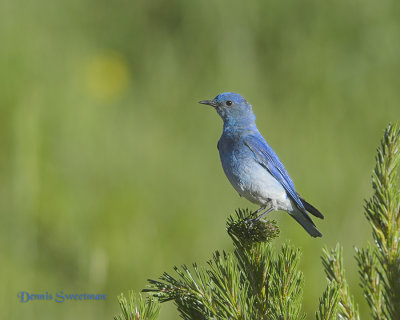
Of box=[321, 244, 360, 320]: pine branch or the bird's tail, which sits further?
the bird's tail

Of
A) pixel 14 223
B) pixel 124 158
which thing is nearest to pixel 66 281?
pixel 14 223

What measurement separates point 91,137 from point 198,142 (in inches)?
46.2

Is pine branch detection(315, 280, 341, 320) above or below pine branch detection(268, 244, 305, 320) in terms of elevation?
below

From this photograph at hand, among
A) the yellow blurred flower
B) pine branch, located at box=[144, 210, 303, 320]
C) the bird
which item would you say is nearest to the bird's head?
the bird

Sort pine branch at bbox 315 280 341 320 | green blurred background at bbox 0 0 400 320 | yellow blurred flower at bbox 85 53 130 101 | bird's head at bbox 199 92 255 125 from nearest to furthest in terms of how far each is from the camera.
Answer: pine branch at bbox 315 280 341 320
bird's head at bbox 199 92 255 125
green blurred background at bbox 0 0 400 320
yellow blurred flower at bbox 85 53 130 101

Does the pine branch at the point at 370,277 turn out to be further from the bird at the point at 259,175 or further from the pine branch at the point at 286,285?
the bird at the point at 259,175

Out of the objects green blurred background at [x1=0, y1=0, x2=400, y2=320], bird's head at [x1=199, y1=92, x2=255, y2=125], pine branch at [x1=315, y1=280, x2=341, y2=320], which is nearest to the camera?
pine branch at [x1=315, y1=280, x2=341, y2=320]

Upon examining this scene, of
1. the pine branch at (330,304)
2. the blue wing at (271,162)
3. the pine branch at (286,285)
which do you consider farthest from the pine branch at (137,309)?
the blue wing at (271,162)

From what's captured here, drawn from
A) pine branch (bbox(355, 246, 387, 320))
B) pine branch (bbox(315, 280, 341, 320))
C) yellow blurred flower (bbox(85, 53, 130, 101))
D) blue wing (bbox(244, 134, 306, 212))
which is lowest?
pine branch (bbox(315, 280, 341, 320))

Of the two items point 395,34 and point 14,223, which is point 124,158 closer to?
point 14,223

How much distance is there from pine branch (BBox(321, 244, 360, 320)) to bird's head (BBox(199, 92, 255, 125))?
7.83 feet
